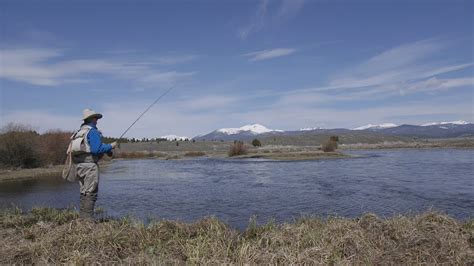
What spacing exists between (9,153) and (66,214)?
27.8 m

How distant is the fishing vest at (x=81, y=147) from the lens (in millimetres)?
8188

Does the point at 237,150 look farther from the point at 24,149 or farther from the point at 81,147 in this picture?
the point at 81,147

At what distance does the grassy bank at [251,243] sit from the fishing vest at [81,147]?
1239 millimetres

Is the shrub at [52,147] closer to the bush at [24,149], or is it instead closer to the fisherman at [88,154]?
the bush at [24,149]

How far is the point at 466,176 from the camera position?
25453 millimetres

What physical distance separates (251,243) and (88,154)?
3.61 m

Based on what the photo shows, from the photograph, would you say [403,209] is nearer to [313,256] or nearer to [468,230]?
[468,230]

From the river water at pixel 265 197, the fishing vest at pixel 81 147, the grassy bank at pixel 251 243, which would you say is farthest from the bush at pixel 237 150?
the fishing vest at pixel 81 147

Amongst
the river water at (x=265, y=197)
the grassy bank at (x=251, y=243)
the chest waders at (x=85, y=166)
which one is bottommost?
the river water at (x=265, y=197)

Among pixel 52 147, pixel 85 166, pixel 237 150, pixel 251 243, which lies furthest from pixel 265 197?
pixel 237 150

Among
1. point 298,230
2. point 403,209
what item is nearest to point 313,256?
point 298,230

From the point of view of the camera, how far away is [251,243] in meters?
7.56

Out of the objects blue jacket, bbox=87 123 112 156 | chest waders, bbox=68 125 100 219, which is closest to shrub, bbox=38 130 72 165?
chest waders, bbox=68 125 100 219

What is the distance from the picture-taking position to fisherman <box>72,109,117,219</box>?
8195mm
